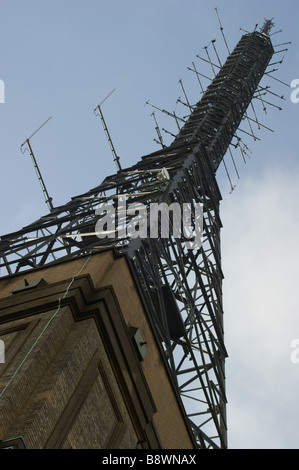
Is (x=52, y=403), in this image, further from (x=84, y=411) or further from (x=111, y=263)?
(x=111, y=263)

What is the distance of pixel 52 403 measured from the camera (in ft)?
37.0

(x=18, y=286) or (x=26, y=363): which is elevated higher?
(x=18, y=286)

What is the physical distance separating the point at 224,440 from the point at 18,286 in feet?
22.7

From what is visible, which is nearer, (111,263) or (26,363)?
(26,363)

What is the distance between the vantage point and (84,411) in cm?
1205
